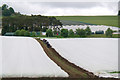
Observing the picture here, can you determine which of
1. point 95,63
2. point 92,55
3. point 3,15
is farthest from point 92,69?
point 3,15

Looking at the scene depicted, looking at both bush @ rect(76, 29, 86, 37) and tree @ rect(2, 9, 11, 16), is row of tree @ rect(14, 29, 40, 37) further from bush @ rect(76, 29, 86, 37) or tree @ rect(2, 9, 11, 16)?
bush @ rect(76, 29, 86, 37)

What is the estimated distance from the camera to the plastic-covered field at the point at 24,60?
853 centimetres

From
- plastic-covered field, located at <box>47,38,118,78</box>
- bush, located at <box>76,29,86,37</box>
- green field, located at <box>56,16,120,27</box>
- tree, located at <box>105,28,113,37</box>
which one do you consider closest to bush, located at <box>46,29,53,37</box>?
green field, located at <box>56,16,120,27</box>

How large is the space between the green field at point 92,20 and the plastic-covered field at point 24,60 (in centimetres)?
283

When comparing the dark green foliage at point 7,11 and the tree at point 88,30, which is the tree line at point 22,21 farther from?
the tree at point 88,30

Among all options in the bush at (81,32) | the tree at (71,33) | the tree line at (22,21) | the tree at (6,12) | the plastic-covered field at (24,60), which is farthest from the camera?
the bush at (81,32)

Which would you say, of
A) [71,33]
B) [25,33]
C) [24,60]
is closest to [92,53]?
[71,33]

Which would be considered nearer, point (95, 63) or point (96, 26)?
point (95, 63)

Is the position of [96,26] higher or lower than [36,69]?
higher

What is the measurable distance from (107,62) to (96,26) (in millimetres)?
3038

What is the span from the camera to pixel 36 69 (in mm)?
8961

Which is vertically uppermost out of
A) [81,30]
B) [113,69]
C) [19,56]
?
[81,30]

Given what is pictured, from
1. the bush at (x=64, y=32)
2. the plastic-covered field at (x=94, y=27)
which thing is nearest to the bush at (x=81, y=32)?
the plastic-covered field at (x=94, y=27)

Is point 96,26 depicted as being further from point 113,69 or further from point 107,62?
point 113,69
